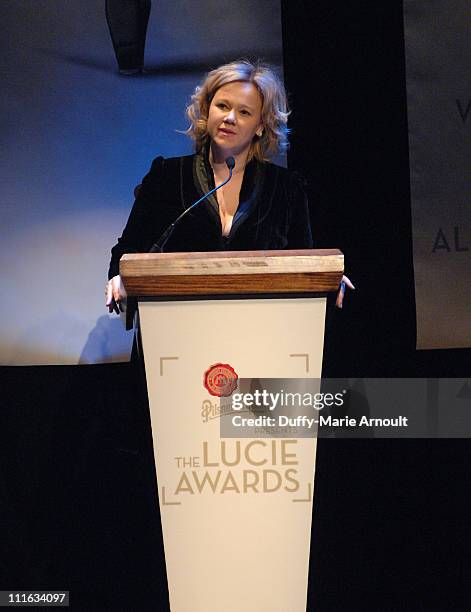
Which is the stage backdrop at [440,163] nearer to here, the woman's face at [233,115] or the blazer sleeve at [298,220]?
the blazer sleeve at [298,220]

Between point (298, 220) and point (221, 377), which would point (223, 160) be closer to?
point (298, 220)

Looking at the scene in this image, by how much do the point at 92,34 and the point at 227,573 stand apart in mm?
1986

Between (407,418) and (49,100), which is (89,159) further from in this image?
(407,418)

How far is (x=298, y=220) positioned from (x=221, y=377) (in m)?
0.76

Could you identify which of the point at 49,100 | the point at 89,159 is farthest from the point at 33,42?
the point at 89,159

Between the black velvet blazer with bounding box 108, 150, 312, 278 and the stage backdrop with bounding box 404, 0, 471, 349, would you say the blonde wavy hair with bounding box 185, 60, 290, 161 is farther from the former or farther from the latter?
the stage backdrop with bounding box 404, 0, 471, 349

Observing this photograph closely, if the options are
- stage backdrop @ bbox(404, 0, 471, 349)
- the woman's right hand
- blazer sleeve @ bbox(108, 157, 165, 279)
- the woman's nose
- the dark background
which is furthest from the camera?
stage backdrop @ bbox(404, 0, 471, 349)

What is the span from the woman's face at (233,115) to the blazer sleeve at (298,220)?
0.65 ft

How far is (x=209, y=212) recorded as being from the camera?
203 cm

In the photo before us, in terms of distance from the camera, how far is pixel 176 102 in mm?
2846

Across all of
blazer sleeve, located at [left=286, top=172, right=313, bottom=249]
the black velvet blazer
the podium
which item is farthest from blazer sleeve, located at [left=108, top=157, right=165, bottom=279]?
the podium

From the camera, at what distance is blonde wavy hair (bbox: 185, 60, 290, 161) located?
2061 millimetres

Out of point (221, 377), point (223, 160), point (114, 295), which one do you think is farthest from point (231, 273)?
point (223, 160)

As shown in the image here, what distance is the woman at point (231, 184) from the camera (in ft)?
6.70
